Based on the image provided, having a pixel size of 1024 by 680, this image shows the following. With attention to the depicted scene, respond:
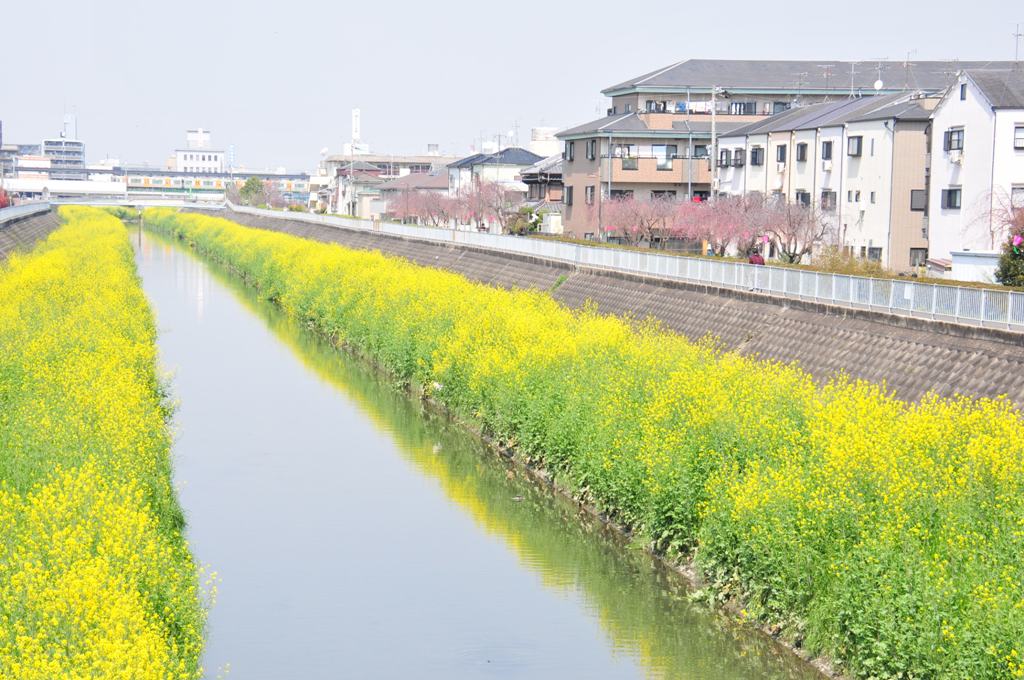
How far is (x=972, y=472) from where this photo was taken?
537 inches

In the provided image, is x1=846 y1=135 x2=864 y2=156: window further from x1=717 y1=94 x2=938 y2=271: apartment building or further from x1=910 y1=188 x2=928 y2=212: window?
x1=910 y1=188 x2=928 y2=212: window

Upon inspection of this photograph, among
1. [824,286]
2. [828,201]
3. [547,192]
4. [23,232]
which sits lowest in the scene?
[23,232]

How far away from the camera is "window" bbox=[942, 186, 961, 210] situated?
118ft

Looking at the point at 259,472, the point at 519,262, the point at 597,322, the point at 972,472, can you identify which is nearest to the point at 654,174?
the point at 519,262

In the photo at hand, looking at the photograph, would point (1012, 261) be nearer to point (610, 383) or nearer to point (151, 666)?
point (610, 383)

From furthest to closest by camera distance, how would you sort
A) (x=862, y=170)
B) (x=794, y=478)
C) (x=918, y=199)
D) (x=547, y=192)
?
(x=547, y=192), (x=862, y=170), (x=918, y=199), (x=794, y=478)

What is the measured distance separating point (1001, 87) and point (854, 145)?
6898mm

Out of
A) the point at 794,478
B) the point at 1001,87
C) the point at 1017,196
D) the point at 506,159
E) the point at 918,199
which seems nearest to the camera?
the point at 794,478

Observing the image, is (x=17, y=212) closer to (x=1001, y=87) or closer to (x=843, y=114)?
(x=843, y=114)

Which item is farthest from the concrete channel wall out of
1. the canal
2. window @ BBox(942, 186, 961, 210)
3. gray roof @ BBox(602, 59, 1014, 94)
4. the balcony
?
gray roof @ BBox(602, 59, 1014, 94)

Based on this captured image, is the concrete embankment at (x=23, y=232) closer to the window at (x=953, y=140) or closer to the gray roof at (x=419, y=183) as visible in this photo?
the gray roof at (x=419, y=183)

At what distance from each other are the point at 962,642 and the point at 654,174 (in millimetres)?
45071

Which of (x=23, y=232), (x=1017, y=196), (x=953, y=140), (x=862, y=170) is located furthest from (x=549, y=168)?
(x=1017, y=196)

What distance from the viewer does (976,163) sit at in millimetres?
35281
